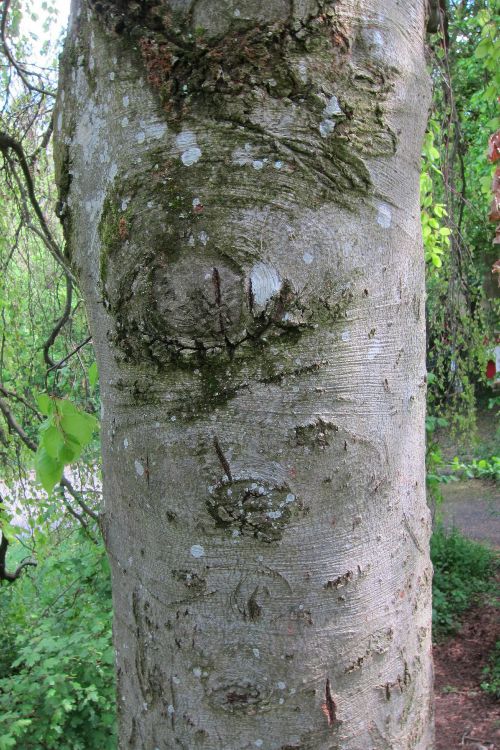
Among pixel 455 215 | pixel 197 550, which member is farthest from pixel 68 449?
pixel 455 215

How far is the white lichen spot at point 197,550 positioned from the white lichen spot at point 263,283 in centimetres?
27

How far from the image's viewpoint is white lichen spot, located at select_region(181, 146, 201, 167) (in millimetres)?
690

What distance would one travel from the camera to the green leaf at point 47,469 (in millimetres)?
1106

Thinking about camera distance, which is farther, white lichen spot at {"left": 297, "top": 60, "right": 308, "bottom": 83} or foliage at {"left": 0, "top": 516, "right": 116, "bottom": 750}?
foliage at {"left": 0, "top": 516, "right": 116, "bottom": 750}

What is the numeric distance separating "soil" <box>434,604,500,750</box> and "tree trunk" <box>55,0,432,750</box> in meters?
3.32

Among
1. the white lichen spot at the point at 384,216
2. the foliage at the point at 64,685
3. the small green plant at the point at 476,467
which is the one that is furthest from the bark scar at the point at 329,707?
the small green plant at the point at 476,467

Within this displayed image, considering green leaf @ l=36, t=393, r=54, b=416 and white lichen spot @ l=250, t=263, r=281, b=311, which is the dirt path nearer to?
green leaf @ l=36, t=393, r=54, b=416

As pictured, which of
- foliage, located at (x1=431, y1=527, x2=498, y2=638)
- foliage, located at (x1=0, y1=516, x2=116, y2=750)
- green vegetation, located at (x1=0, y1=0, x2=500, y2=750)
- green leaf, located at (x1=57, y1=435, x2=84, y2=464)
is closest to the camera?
green leaf, located at (x1=57, y1=435, x2=84, y2=464)

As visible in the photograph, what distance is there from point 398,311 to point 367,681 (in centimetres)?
43

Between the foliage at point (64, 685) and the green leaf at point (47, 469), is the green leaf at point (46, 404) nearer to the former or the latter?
the green leaf at point (47, 469)

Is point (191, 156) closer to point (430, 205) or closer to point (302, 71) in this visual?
point (302, 71)

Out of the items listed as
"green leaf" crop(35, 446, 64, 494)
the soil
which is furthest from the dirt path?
"green leaf" crop(35, 446, 64, 494)

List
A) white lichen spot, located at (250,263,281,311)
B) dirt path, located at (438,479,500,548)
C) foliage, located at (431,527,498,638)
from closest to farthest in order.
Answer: white lichen spot, located at (250,263,281,311), foliage, located at (431,527,498,638), dirt path, located at (438,479,500,548)

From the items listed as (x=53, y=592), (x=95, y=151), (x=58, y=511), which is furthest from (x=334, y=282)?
(x=53, y=592)
